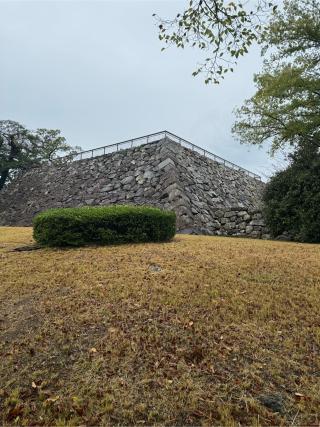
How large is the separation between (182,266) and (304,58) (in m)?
11.7

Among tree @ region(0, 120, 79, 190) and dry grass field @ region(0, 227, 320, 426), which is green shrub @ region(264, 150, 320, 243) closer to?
dry grass field @ region(0, 227, 320, 426)

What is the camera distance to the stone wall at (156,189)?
43.4ft

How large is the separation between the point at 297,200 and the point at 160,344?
866cm

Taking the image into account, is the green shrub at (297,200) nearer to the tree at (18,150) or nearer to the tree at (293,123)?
the tree at (293,123)

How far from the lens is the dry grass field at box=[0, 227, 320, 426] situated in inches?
105

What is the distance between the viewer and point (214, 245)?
8156mm

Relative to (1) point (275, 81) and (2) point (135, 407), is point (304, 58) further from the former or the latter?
(2) point (135, 407)

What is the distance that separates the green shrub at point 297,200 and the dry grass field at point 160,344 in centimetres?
465

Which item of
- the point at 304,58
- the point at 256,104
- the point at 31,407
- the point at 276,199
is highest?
the point at 304,58

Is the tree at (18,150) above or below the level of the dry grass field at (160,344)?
above

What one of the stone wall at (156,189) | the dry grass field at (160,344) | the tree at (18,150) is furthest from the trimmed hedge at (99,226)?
the tree at (18,150)

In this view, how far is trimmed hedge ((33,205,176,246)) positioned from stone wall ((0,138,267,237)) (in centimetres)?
377

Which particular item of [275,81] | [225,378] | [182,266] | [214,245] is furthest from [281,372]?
[275,81]

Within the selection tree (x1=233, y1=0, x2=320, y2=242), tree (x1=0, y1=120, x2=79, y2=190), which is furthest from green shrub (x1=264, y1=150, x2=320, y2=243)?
tree (x1=0, y1=120, x2=79, y2=190)
